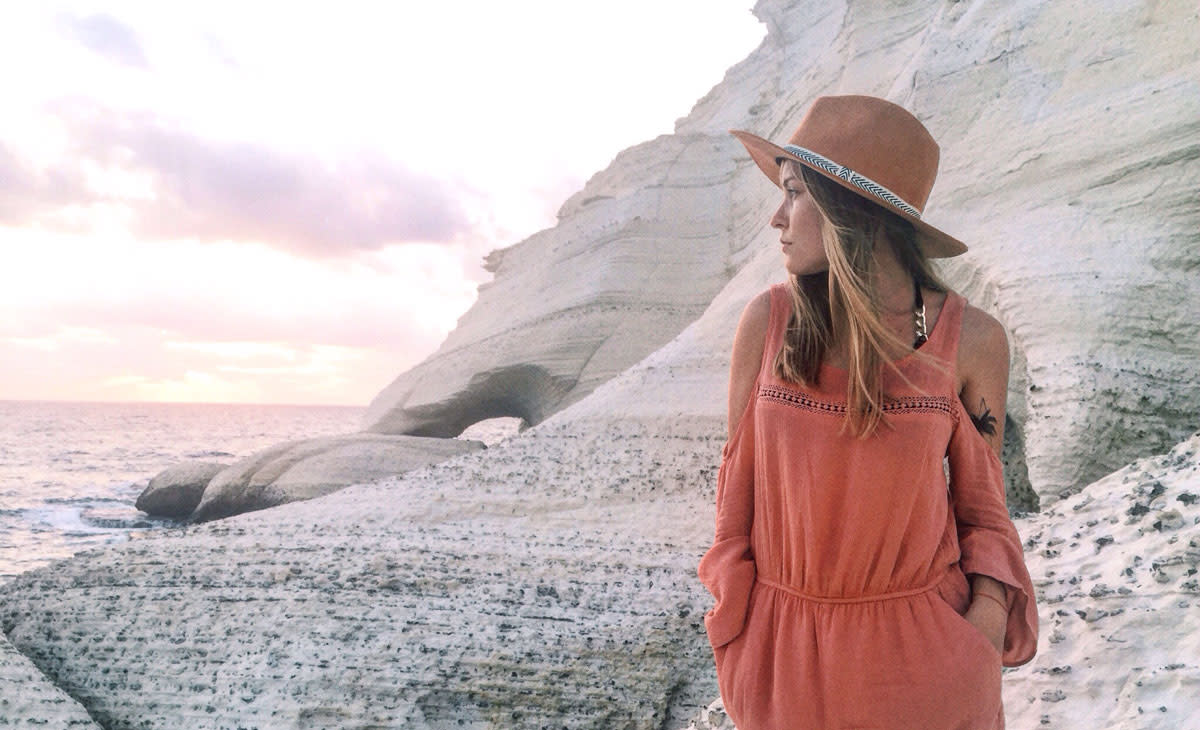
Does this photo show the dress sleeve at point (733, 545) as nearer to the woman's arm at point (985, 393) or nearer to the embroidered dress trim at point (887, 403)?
the embroidered dress trim at point (887, 403)

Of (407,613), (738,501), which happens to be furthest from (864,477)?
(407,613)

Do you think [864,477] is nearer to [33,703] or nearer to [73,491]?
[33,703]

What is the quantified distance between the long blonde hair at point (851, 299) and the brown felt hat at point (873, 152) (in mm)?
38

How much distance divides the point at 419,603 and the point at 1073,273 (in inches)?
178

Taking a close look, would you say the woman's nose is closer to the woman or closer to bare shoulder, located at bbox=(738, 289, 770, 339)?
the woman

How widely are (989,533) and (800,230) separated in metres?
0.66

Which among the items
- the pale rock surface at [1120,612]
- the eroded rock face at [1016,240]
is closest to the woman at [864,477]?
the pale rock surface at [1120,612]

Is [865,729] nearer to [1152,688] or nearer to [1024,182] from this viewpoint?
[1152,688]

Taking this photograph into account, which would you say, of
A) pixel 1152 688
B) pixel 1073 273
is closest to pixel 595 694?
pixel 1152 688

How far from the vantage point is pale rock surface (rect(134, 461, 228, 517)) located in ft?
47.7

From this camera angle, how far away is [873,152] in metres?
1.61

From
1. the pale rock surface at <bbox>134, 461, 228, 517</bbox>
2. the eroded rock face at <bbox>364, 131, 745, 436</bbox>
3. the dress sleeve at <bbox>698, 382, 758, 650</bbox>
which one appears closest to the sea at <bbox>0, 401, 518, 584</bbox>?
the pale rock surface at <bbox>134, 461, 228, 517</bbox>

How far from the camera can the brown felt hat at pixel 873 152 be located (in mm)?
1601

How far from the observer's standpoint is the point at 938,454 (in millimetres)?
1632
